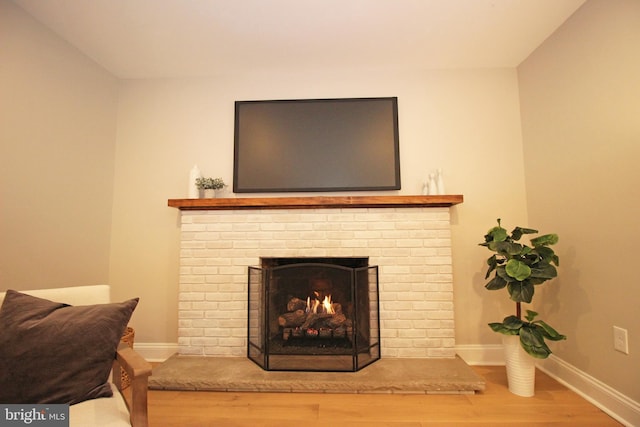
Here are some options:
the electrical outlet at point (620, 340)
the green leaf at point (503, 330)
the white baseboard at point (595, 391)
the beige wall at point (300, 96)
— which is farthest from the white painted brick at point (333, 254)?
the electrical outlet at point (620, 340)

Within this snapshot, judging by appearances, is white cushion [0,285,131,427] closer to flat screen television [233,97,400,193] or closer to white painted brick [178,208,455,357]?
white painted brick [178,208,455,357]

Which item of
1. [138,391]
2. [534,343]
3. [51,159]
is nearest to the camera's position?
[138,391]

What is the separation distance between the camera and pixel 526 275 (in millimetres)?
1834

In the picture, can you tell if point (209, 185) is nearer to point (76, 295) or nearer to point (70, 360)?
point (76, 295)

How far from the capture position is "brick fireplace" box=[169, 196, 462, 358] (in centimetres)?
232

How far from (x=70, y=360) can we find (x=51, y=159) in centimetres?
169

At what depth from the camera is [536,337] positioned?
1838 mm

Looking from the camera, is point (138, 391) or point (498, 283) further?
point (498, 283)

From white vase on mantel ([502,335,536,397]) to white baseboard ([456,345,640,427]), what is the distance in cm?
32

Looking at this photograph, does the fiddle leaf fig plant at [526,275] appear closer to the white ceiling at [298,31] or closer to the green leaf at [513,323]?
the green leaf at [513,323]

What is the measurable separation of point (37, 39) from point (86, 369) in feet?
7.44

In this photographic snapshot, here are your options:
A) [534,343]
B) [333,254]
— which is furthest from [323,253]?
[534,343]

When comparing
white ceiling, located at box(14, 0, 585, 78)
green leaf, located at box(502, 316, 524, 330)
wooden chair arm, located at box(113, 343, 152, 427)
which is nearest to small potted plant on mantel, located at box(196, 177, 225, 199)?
white ceiling, located at box(14, 0, 585, 78)

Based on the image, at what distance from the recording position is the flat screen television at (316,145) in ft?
8.39
